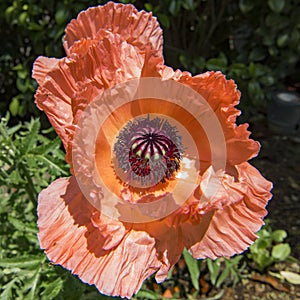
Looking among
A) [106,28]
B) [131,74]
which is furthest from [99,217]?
[106,28]

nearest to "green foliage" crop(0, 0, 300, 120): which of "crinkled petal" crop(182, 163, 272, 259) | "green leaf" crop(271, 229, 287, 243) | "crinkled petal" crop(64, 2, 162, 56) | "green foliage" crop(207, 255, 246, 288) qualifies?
"green leaf" crop(271, 229, 287, 243)

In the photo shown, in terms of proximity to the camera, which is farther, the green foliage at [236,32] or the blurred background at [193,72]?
the green foliage at [236,32]

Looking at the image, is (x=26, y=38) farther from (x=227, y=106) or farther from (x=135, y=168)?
(x=227, y=106)

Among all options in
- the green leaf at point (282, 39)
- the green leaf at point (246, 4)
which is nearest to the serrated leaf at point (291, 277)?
the green leaf at point (282, 39)

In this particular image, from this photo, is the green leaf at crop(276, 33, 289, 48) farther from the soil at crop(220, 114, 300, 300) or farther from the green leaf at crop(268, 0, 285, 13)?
the soil at crop(220, 114, 300, 300)

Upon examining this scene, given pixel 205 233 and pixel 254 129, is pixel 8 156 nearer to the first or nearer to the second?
pixel 205 233

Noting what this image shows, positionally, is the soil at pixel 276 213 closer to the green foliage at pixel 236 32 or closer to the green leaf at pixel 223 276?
the green leaf at pixel 223 276
